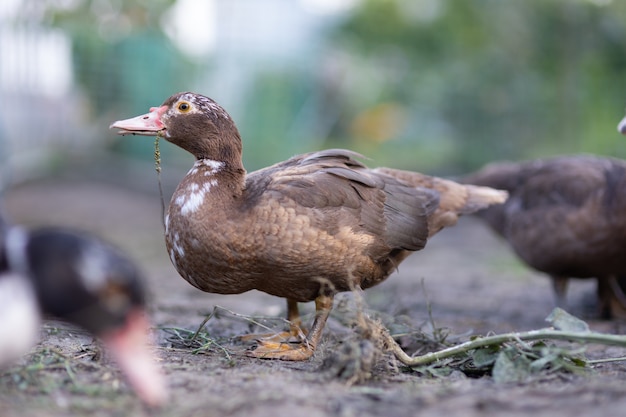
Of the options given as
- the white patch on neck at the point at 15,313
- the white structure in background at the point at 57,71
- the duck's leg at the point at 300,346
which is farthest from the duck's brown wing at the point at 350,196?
the white structure in background at the point at 57,71

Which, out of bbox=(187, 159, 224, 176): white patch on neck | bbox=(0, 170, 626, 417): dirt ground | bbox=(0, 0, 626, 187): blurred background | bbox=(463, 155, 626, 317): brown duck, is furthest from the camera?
bbox=(0, 0, 626, 187): blurred background

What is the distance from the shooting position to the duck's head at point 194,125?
13.7 feet

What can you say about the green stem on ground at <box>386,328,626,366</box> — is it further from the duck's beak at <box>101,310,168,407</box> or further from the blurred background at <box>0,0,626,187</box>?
the blurred background at <box>0,0,626,187</box>

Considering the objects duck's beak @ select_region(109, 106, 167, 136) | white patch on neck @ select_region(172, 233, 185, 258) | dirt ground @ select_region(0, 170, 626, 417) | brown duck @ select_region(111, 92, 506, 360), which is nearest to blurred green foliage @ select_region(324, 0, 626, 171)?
dirt ground @ select_region(0, 170, 626, 417)

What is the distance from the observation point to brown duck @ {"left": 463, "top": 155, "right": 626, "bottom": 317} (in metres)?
5.55

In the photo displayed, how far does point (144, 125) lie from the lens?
4.16 meters

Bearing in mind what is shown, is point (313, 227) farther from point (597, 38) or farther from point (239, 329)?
point (597, 38)

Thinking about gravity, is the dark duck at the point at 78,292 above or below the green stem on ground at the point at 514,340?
above

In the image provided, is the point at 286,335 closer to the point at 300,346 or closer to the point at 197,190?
the point at 300,346

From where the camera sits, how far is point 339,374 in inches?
131

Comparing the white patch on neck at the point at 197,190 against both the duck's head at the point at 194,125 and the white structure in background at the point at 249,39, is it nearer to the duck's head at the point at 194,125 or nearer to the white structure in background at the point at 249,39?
the duck's head at the point at 194,125

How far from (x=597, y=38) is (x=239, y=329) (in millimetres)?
11792

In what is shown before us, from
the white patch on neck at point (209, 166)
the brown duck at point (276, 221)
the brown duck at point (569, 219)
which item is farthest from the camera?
the brown duck at point (569, 219)

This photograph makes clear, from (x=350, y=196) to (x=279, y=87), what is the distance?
13.1 meters
